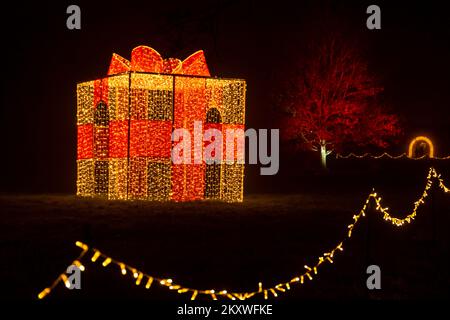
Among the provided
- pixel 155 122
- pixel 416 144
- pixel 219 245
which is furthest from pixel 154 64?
pixel 416 144

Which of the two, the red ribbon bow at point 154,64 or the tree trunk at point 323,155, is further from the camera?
the tree trunk at point 323,155

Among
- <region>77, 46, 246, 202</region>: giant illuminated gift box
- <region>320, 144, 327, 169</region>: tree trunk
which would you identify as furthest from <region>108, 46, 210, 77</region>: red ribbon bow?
<region>320, 144, 327, 169</region>: tree trunk

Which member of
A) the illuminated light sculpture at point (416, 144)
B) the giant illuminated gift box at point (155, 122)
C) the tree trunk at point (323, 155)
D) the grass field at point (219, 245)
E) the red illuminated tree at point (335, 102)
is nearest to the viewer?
the grass field at point (219, 245)

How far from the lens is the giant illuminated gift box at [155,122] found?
16.4 m

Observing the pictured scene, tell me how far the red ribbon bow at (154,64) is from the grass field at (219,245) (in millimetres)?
3416

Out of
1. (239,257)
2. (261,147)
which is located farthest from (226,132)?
(261,147)

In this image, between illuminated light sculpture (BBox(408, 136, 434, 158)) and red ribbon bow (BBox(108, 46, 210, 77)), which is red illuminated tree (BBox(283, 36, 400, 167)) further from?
red ribbon bow (BBox(108, 46, 210, 77))

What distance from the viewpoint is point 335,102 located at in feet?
99.9

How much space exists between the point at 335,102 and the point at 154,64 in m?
15.4

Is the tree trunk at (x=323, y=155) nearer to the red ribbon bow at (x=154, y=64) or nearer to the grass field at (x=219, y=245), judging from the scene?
the grass field at (x=219, y=245)

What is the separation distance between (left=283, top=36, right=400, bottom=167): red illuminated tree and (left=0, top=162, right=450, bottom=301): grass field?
13.5m

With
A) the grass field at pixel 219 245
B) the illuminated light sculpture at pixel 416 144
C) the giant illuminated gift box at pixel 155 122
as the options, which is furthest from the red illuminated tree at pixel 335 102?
the grass field at pixel 219 245

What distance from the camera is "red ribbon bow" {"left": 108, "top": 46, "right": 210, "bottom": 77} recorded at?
16500 mm

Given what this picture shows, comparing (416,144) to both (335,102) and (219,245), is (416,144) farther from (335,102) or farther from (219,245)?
(219,245)
